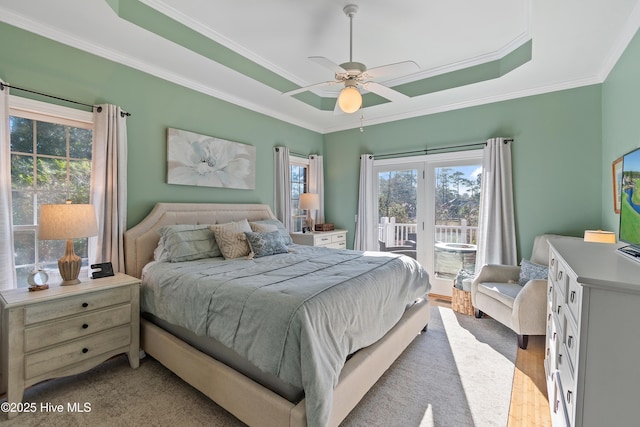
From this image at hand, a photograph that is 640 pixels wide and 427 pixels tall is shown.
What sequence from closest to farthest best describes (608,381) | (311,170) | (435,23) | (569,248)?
1. (608,381)
2. (569,248)
3. (435,23)
4. (311,170)

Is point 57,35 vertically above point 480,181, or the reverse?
point 57,35

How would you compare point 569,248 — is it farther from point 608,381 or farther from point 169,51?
point 169,51

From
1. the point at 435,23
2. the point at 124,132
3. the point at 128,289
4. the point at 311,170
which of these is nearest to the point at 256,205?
the point at 311,170

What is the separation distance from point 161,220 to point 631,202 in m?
3.84

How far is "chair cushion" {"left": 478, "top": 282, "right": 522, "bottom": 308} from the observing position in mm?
2908

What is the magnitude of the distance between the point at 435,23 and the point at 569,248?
2.26m

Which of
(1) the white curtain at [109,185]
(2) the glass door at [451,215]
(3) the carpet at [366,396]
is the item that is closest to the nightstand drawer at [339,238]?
(2) the glass door at [451,215]

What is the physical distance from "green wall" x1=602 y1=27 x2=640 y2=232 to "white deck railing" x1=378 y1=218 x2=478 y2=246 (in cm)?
141

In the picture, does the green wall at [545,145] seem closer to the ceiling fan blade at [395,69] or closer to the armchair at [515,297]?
the armchair at [515,297]

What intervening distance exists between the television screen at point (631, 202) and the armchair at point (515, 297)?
0.97 meters

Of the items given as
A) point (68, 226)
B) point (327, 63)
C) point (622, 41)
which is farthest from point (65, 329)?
point (622, 41)

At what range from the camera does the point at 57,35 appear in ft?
8.06

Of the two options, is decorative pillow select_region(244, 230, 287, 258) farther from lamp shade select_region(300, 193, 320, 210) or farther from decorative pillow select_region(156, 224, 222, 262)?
lamp shade select_region(300, 193, 320, 210)

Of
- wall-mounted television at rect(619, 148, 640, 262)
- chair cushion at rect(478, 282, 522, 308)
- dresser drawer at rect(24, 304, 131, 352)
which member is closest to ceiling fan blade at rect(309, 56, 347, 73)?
wall-mounted television at rect(619, 148, 640, 262)
